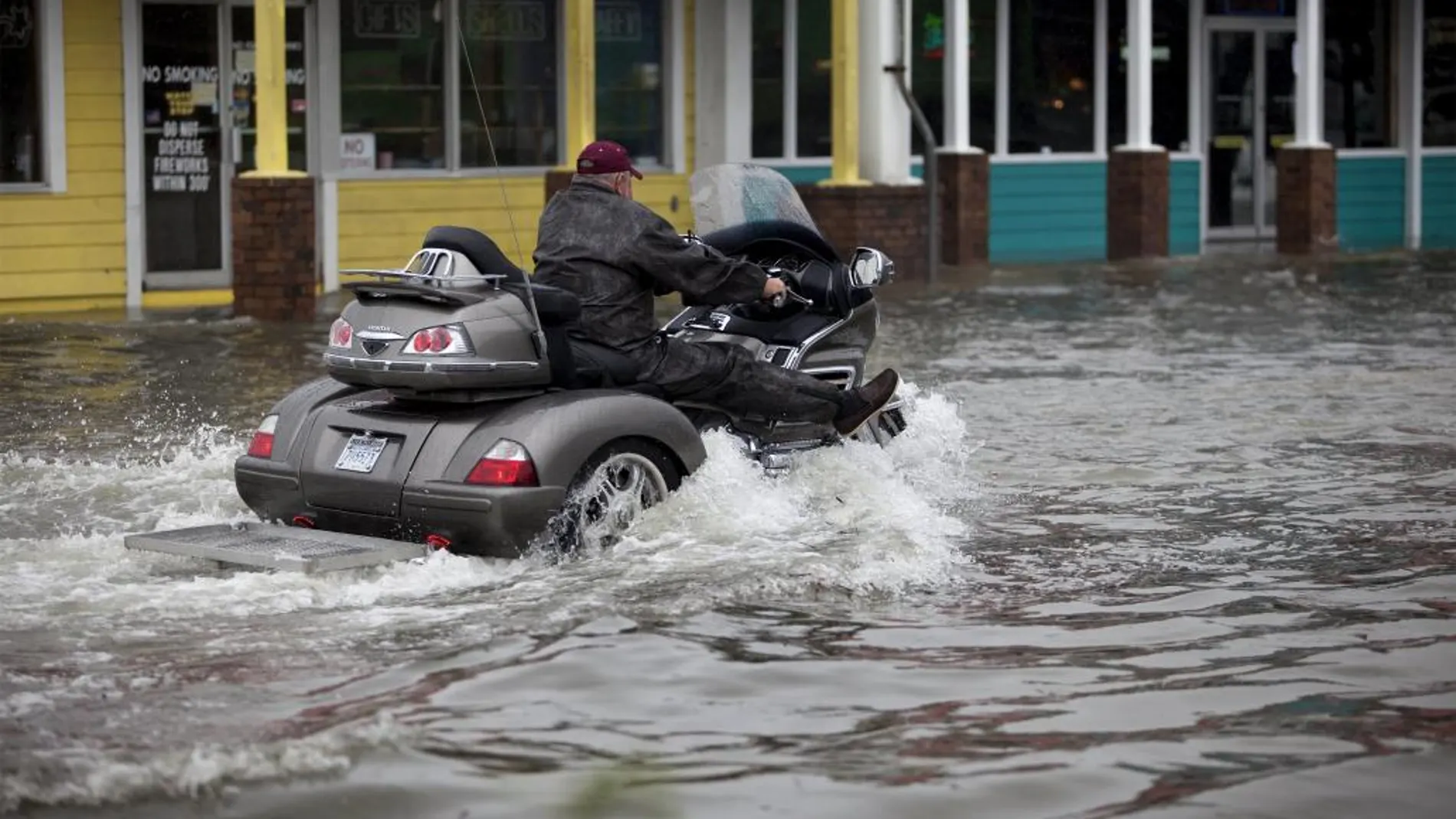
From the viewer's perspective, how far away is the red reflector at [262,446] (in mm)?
9086

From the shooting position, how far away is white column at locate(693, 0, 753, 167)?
76.0ft

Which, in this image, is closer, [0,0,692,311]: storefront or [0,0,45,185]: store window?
[0,0,45,185]: store window

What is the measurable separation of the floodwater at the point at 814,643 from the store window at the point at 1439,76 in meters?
17.2

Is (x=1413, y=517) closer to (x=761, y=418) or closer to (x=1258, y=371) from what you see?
(x=761, y=418)

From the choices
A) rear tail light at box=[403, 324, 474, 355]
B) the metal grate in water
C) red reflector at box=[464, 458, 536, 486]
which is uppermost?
rear tail light at box=[403, 324, 474, 355]

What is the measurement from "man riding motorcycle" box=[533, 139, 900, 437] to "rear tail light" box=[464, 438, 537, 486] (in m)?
0.98

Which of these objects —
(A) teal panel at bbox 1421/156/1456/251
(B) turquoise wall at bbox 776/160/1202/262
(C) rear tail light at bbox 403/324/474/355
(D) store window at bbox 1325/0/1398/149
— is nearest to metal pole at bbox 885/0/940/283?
(B) turquoise wall at bbox 776/160/1202/262

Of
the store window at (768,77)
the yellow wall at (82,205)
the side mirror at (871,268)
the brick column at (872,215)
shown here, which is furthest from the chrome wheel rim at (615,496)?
the store window at (768,77)

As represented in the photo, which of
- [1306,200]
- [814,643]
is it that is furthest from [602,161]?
[1306,200]

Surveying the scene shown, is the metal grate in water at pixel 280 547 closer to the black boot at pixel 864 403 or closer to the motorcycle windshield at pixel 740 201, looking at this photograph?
the black boot at pixel 864 403

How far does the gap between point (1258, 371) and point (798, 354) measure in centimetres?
597

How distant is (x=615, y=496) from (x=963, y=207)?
15723 mm

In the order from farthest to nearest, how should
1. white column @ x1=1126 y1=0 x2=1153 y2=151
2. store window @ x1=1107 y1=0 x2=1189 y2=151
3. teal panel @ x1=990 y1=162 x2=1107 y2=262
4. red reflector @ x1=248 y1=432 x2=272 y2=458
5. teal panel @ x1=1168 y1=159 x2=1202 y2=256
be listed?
1. teal panel @ x1=1168 y1=159 x2=1202 y2=256
2. store window @ x1=1107 y1=0 x2=1189 y2=151
3. teal panel @ x1=990 y1=162 x2=1107 y2=262
4. white column @ x1=1126 y1=0 x2=1153 y2=151
5. red reflector @ x1=248 y1=432 x2=272 y2=458

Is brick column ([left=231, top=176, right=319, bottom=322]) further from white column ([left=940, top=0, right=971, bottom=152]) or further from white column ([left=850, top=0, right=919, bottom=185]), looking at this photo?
white column ([left=940, top=0, right=971, bottom=152])
